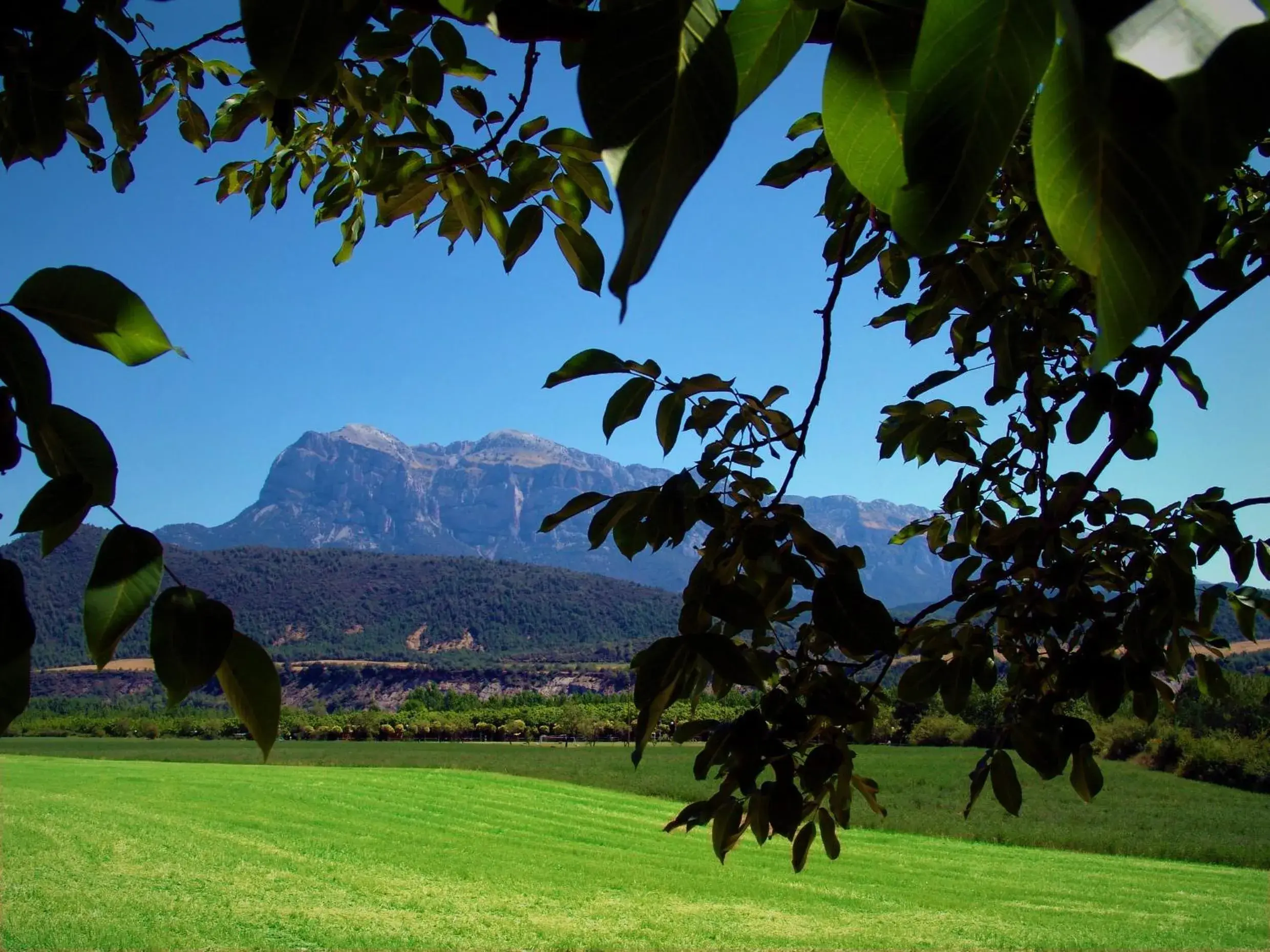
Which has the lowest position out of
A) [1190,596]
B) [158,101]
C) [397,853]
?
[397,853]

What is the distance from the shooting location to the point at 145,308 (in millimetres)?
550

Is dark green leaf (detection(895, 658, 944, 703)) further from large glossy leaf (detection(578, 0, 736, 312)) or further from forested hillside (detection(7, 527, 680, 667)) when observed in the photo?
forested hillside (detection(7, 527, 680, 667))

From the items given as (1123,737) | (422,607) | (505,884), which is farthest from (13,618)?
(422,607)

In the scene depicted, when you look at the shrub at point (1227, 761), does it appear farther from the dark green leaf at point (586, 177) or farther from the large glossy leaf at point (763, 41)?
the large glossy leaf at point (763, 41)

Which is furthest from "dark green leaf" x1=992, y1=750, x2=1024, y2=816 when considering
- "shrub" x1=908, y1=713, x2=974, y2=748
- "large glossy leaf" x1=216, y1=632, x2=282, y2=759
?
"shrub" x1=908, y1=713, x2=974, y2=748

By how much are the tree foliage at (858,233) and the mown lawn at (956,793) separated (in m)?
13.2

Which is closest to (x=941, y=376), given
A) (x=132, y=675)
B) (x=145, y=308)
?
(x=145, y=308)

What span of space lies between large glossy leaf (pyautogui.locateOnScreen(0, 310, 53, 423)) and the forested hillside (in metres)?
79.3

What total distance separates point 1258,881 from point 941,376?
1852 centimetres

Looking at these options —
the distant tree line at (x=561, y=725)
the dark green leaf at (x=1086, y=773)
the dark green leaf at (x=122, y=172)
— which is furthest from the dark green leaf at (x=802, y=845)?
the distant tree line at (x=561, y=725)

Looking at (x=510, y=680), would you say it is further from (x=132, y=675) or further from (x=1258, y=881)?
(x=1258, y=881)

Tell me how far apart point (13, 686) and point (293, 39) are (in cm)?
35

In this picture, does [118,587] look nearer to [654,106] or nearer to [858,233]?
[654,106]

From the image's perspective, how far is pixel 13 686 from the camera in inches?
18.1
